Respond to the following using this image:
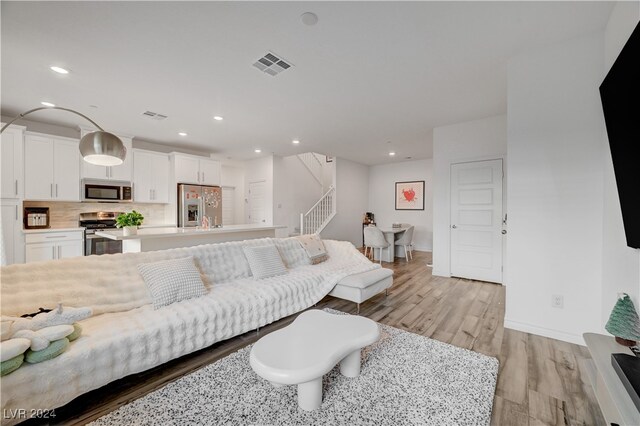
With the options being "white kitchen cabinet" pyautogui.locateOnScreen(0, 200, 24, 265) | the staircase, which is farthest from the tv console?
"white kitchen cabinet" pyautogui.locateOnScreen(0, 200, 24, 265)

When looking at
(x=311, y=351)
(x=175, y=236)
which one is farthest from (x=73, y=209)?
(x=311, y=351)

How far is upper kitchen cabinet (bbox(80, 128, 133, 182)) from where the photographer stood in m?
4.50

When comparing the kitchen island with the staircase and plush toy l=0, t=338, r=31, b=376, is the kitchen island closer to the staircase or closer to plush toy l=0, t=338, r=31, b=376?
plush toy l=0, t=338, r=31, b=376

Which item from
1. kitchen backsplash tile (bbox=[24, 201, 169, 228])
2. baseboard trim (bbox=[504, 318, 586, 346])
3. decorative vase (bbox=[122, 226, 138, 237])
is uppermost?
kitchen backsplash tile (bbox=[24, 201, 169, 228])

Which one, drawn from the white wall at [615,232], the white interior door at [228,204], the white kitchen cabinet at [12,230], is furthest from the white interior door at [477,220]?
the white kitchen cabinet at [12,230]

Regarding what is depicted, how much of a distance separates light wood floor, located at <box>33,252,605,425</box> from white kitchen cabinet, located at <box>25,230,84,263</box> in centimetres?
A: 303

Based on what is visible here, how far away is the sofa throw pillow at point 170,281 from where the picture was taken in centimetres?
217

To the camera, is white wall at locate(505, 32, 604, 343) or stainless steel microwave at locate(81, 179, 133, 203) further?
stainless steel microwave at locate(81, 179, 133, 203)

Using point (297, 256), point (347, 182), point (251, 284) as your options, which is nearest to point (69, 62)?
point (251, 284)

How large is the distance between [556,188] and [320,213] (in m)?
5.40

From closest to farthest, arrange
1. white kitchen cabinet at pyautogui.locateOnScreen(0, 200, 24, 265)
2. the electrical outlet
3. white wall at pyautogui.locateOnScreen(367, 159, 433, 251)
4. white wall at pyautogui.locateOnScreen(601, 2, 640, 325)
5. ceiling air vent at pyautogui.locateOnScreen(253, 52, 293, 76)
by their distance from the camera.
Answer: white wall at pyautogui.locateOnScreen(601, 2, 640, 325) < the electrical outlet < ceiling air vent at pyautogui.locateOnScreen(253, 52, 293, 76) < white kitchen cabinet at pyautogui.locateOnScreen(0, 200, 24, 265) < white wall at pyautogui.locateOnScreen(367, 159, 433, 251)

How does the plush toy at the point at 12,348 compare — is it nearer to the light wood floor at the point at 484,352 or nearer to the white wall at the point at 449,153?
the light wood floor at the point at 484,352

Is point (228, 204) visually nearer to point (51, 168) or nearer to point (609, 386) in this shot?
point (51, 168)

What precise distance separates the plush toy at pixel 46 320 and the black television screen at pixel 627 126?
341cm
